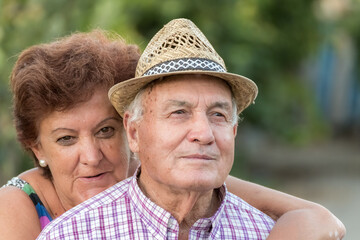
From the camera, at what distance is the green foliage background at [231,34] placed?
6957mm

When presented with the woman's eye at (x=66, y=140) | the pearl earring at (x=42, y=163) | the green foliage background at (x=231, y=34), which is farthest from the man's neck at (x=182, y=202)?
the green foliage background at (x=231, y=34)

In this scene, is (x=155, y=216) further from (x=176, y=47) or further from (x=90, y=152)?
(x=176, y=47)

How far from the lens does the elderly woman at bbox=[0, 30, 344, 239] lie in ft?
10.5

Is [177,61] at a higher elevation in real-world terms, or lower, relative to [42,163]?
higher

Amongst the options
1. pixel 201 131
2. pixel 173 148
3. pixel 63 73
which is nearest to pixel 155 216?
pixel 173 148

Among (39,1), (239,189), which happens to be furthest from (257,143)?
(239,189)

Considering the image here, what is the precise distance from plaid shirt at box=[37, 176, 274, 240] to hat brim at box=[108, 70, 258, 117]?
362 millimetres

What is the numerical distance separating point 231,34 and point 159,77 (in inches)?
256

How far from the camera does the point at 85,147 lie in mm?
3264

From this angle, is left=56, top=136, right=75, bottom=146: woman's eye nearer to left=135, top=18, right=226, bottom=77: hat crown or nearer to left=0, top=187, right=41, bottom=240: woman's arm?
left=0, top=187, right=41, bottom=240: woman's arm

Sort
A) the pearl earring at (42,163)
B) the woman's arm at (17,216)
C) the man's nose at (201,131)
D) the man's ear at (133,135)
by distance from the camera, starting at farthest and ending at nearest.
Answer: the pearl earring at (42,163), the woman's arm at (17,216), the man's ear at (133,135), the man's nose at (201,131)

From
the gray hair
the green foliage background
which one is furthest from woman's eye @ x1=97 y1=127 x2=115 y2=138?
the green foliage background

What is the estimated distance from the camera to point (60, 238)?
2721 millimetres

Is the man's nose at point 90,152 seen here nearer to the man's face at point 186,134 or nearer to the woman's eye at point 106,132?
the woman's eye at point 106,132
